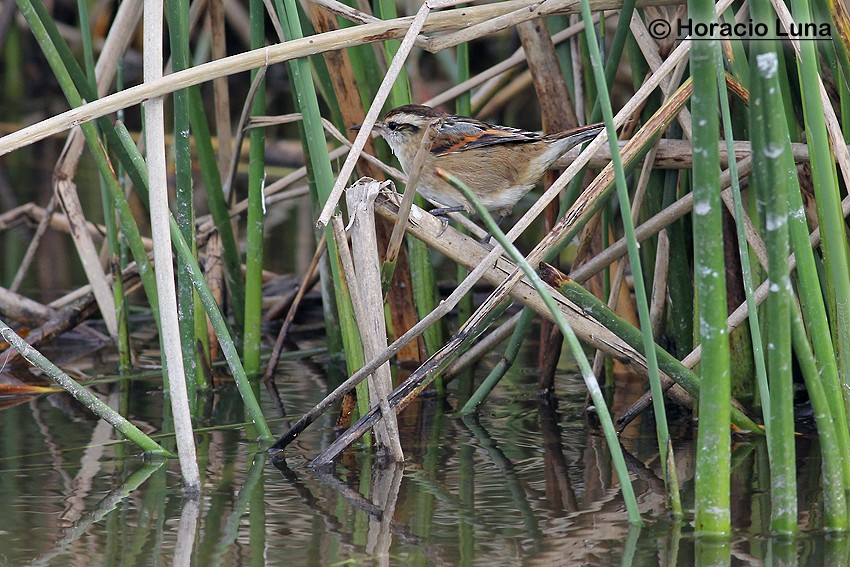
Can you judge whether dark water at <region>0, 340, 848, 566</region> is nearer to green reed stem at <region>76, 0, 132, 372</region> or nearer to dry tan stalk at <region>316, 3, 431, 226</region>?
green reed stem at <region>76, 0, 132, 372</region>

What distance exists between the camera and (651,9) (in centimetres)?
372

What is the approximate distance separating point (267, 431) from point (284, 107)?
701 cm

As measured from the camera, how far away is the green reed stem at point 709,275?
2139 millimetres

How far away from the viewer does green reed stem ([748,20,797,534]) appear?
2.13m

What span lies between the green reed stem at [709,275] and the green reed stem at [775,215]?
0.30 ft

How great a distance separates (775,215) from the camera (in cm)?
216

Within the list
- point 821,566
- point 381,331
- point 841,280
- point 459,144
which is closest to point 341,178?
point 381,331

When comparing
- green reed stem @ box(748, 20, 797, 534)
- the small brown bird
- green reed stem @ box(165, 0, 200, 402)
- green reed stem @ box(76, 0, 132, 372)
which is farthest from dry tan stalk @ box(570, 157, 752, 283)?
green reed stem @ box(76, 0, 132, 372)

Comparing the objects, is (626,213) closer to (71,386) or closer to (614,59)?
(614,59)

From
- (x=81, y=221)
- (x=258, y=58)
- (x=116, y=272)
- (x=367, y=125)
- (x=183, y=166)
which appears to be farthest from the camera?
(x=81, y=221)

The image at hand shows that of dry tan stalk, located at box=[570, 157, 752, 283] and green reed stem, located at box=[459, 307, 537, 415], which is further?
green reed stem, located at box=[459, 307, 537, 415]

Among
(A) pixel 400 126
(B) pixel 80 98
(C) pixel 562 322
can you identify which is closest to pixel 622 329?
(C) pixel 562 322

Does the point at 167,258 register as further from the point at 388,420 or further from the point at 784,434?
the point at 784,434

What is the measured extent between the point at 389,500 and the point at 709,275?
1.26 metres
